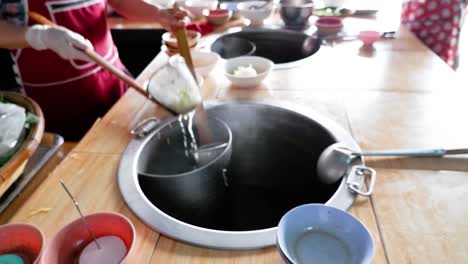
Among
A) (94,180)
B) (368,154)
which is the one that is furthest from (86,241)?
(368,154)

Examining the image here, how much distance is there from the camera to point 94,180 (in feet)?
2.61

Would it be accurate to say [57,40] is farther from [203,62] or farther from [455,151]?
[455,151]

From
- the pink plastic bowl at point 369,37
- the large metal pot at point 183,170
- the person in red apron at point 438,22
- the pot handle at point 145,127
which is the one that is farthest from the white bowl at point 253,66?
the person in red apron at point 438,22

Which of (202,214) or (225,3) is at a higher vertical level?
(225,3)

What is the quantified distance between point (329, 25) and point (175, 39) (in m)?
0.69

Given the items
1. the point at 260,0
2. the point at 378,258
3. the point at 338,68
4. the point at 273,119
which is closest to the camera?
the point at 378,258

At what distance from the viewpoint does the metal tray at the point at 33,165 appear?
31.8 inches

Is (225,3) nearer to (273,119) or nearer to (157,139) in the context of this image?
(273,119)

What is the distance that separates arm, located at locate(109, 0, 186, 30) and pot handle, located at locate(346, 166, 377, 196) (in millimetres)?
1022

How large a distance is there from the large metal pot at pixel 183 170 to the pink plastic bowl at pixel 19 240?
11.3 inches

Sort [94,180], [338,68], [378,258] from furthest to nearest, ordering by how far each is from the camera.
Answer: [338,68], [94,180], [378,258]

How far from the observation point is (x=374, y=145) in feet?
2.82

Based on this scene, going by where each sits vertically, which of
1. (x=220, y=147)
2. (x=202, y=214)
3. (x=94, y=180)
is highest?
(x=94, y=180)

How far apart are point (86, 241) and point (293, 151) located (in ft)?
2.42
